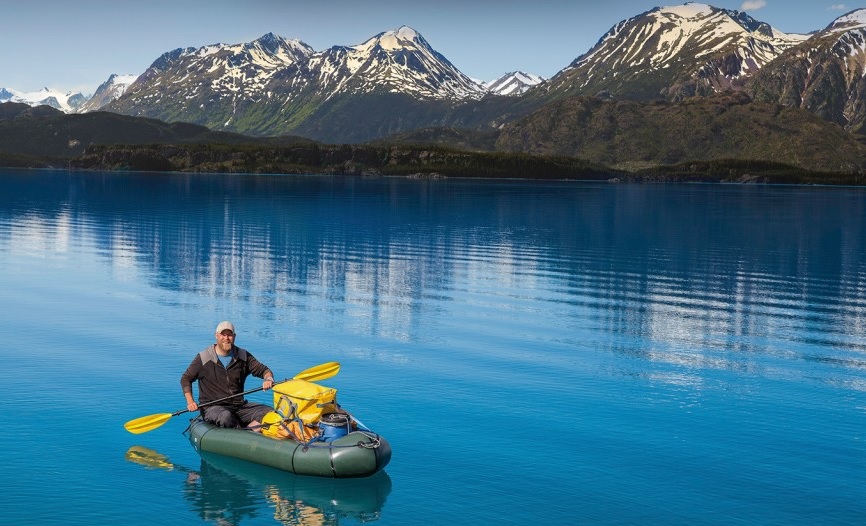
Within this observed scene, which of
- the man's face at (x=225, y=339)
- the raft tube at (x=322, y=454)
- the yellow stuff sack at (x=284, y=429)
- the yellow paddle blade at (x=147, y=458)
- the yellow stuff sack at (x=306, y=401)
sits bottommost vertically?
the yellow paddle blade at (x=147, y=458)

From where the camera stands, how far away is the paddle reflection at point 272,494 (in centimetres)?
2130

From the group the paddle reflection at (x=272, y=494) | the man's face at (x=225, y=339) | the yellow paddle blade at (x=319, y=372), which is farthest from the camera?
the yellow paddle blade at (x=319, y=372)

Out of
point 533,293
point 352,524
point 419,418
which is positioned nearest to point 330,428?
point 352,524

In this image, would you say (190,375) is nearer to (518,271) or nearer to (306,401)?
(306,401)

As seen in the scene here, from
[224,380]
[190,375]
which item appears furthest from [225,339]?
[190,375]

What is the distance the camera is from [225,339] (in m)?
23.5

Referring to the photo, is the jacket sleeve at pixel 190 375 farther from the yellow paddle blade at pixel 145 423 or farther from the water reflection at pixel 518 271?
the water reflection at pixel 518 271

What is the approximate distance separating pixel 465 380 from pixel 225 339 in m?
12.5

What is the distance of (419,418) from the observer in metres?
28.9

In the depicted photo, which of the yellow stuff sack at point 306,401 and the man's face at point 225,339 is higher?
the man's face at point 225,339

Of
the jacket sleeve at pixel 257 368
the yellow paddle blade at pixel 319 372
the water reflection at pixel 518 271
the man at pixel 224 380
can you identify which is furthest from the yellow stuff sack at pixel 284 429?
the water reflection at pixel 518 271

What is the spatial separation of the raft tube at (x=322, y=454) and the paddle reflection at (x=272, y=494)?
35 cm

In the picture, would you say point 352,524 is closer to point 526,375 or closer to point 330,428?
point 330,428

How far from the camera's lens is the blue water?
2228 cm
